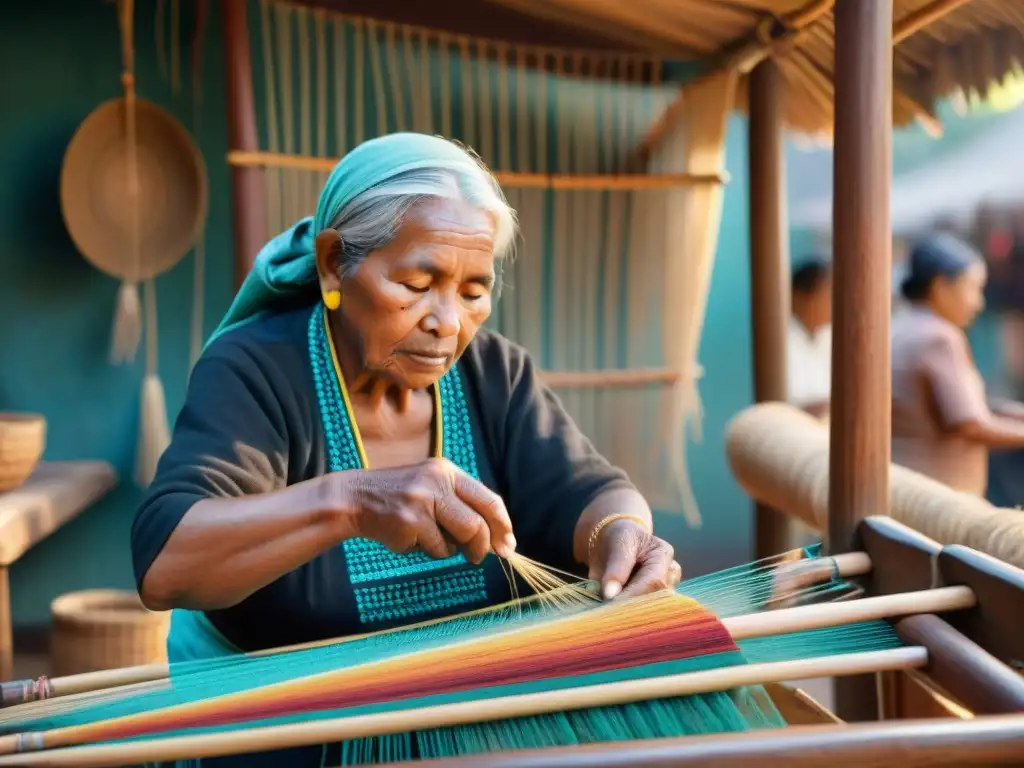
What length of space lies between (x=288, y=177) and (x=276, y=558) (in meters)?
1.89

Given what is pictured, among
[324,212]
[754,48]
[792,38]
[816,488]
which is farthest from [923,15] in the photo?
[324,212]

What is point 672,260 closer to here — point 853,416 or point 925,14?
point 925,14

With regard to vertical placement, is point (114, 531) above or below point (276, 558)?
below

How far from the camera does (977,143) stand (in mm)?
5156

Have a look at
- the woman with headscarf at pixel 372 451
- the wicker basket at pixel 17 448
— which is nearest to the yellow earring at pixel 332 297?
the woman with headscarf at pixel 372 451

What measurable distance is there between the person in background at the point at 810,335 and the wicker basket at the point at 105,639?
2200mm

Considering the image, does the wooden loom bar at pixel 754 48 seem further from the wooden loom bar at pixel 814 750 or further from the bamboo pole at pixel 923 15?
the wooden loom bar at pixel 814 750

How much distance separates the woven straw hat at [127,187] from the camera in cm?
332

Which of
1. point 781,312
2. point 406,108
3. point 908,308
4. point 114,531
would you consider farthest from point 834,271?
point 114,531

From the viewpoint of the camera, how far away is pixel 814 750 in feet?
2.73

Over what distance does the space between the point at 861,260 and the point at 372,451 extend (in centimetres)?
85

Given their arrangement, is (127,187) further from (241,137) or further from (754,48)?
(754,48)

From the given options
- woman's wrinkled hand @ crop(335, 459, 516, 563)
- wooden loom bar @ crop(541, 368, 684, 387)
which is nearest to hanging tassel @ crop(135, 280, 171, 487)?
wooden loom bar @ crop(541, 368, 684, 387)

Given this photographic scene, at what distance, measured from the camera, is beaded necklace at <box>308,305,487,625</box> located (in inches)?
52.7
